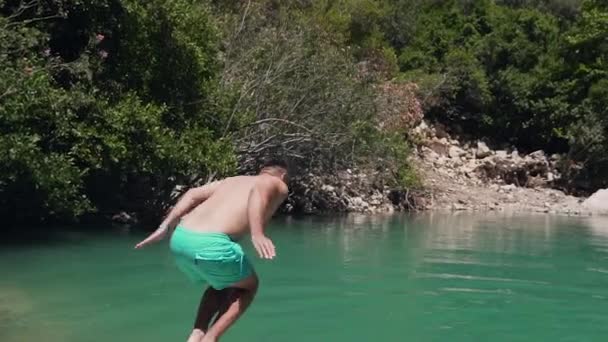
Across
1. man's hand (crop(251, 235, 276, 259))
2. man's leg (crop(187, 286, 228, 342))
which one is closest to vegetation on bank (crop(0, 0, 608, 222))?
man's leg (crop(187, 286, 228, 342))

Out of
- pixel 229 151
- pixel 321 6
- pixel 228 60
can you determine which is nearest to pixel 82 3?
pixel 229 151

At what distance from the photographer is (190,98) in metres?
17.1

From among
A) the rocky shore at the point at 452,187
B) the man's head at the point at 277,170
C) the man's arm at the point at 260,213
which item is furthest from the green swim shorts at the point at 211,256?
the rocky shore at the point at 452,187

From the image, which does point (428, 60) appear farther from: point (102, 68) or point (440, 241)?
point (102, 68)

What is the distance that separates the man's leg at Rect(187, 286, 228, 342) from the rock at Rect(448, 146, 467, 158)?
30688 mm

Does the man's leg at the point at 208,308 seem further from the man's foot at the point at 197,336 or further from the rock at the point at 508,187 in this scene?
the rock at the point at 508,187

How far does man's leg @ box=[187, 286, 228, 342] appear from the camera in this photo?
5641 mm

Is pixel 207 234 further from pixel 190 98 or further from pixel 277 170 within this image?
pixel 190 98

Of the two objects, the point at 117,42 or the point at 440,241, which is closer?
the point at 117,42

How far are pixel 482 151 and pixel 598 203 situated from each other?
6780mm

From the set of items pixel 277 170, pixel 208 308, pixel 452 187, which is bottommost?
pixel 208 308

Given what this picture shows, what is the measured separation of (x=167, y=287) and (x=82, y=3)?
20.6ft

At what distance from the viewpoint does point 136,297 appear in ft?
32.6

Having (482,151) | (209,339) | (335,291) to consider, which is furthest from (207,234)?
(482,151)
